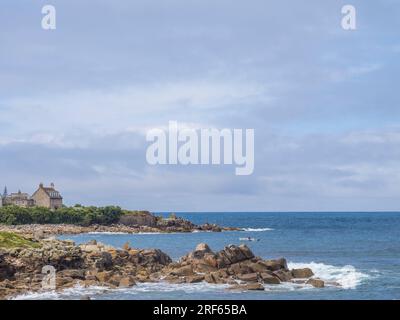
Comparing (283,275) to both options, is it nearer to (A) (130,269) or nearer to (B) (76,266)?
(A) (130,269)

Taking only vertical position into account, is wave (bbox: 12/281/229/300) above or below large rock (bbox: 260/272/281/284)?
below

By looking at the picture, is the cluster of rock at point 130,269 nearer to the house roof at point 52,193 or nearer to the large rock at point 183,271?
the large rock at point 183,271

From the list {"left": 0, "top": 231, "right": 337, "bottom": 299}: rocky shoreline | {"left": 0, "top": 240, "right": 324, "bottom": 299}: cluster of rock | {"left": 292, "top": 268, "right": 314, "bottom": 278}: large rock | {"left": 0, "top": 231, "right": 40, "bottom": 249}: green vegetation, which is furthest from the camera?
{"left": 0, "top": 231, "right": 40, "bottom": 249}: green vegetation

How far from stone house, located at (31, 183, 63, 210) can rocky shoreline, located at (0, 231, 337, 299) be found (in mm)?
116148

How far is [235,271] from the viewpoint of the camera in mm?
49625

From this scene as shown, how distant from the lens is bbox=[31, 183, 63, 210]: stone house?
Answer: 555ft

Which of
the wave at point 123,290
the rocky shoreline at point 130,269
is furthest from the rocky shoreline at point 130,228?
the wave at point 123,290

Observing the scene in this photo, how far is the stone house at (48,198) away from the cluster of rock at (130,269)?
115743 mm

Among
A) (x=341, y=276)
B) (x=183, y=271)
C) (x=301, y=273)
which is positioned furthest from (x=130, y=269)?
Result: (x=341, y=276)

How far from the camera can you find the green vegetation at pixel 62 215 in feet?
484

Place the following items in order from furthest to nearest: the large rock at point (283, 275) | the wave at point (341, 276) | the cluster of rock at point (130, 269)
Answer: the wave at point (341, 276), the large rock at point (283, 275), the cluster of rock at point (130, 269)

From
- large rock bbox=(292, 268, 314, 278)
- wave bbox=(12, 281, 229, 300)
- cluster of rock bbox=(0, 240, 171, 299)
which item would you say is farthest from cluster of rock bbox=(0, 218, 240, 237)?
wave bbox=(12, 281, 229, 300)

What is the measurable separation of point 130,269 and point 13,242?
41.4 feet

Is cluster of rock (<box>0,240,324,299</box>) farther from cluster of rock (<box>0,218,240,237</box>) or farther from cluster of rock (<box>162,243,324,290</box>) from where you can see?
cluster of rock (<box>0,218,240,237</box>)
